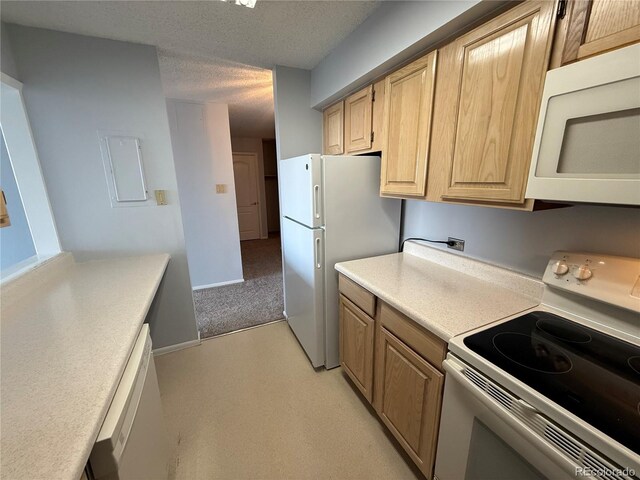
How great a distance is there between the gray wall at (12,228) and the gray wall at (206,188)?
150 centimetres

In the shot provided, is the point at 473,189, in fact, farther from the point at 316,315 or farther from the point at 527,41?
the point at 316,315

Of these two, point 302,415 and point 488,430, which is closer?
point 488,430

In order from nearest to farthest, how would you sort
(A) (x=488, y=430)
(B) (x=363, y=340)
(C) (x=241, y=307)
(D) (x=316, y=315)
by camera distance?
(A) (x=488, y=430) → (B) (x=363, y=340) → (D) (x=316, y=315) → (C) (x=241, y=307)

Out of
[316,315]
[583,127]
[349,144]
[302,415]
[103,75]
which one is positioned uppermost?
[103,75]

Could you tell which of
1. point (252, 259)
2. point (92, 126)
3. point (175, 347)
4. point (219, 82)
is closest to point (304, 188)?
point (92, 126)

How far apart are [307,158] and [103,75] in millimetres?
1499

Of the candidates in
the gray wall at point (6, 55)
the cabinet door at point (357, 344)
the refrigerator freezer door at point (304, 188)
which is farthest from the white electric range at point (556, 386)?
the gray wall at point (6, 55)

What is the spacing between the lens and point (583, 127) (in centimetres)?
76

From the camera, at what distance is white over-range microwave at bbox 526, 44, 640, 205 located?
26.3 inches

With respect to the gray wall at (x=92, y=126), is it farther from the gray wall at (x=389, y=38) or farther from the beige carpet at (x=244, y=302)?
the gray wall at (x=389, y=38)

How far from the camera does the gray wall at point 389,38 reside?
42.1 inches

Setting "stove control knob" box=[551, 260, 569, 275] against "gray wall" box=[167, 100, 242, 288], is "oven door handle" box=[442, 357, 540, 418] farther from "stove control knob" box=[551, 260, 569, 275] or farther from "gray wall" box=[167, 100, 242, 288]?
"gray wall" box=[167, 100, 242, 288]

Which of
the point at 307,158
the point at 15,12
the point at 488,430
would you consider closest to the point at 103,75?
the point at 15,12

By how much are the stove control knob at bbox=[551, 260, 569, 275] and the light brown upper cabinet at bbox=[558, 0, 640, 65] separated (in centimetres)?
72
